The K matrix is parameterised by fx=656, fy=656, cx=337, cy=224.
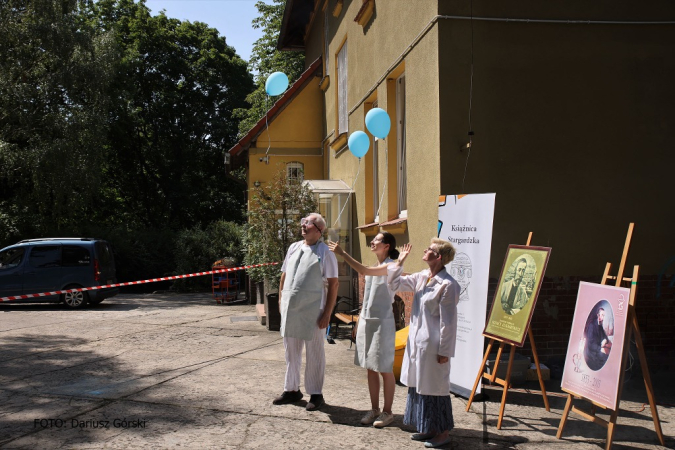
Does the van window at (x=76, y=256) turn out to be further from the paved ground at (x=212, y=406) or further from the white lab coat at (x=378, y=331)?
the white lab coat at (x=378, y=331)

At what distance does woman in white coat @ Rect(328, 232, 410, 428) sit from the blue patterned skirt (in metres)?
0.47

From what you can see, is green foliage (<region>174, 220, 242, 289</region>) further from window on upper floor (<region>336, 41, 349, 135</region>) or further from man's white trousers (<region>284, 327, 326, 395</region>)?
man's white trousers (<region>284, 327, 326, 395</region>)

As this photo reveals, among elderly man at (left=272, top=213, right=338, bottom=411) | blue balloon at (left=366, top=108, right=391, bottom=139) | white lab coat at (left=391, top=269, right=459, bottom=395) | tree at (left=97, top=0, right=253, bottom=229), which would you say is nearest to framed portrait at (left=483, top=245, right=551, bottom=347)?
white lab coat at (left=391, top=269, right=459, bottom=395)

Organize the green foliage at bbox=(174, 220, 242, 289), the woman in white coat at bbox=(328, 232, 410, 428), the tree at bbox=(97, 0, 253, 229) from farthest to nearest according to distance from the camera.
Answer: the tree at bbox=(97, 0, 253, 229)
the green foliage at bbox=(174, 220, 242, 289)
the woman in white coat at bbox=(328, 232, 410, 428)

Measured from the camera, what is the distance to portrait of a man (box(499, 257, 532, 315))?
5.85 metres

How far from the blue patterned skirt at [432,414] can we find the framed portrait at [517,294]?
100cm

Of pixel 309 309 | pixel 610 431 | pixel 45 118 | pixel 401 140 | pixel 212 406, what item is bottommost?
pixel 212 406

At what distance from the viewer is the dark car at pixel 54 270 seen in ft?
54.0

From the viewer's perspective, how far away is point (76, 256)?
1683 centimetres

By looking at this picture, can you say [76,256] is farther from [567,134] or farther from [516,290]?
[516,290]

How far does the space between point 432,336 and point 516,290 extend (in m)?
1.28

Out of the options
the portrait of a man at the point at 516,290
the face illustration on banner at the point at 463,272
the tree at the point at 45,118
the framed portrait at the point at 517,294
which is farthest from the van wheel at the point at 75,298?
the portrait of a man at the point at 516,290

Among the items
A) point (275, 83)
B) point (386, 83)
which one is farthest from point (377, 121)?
point (275, 83)

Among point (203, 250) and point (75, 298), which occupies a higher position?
point (203, 250)
